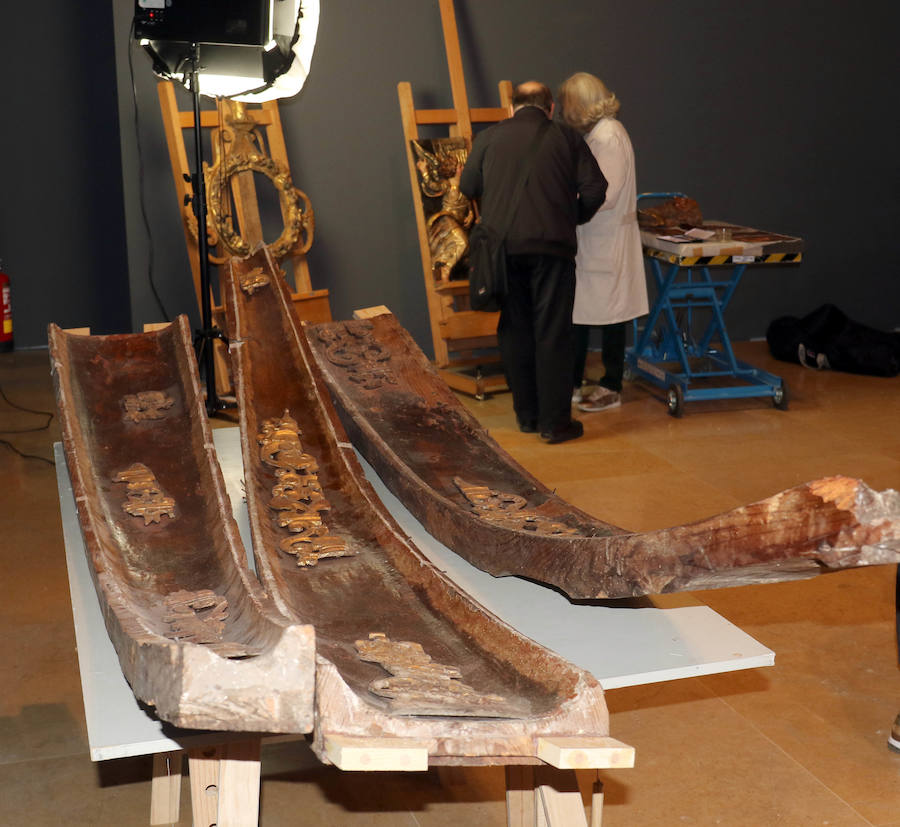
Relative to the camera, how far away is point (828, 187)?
8102mm

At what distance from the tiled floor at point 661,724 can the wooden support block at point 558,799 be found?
70 cm

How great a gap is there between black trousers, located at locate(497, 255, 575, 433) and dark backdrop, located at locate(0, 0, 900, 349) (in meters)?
1.74

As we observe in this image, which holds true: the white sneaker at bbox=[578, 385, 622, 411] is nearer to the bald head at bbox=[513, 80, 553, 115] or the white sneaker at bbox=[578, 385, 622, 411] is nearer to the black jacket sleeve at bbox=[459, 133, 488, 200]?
the black jacket sleeve at bbox=[459, 133, 488, 200]

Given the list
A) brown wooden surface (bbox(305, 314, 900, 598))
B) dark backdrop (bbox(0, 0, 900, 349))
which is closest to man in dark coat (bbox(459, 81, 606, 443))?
brown wooden surface (bbox(305, 314, 900, 598))

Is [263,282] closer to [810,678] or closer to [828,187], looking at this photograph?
[810,678]

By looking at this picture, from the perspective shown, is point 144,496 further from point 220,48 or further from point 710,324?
point 710,324

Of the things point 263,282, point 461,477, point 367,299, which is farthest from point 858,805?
point 367,299

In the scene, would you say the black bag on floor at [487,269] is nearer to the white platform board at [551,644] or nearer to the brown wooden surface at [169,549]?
the brown wooden surface at [169,549]

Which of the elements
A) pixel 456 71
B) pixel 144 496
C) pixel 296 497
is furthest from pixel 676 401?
pixel 144 496

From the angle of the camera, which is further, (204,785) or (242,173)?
(242,173)

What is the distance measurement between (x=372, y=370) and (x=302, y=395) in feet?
1.34

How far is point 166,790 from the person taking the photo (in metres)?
2.71

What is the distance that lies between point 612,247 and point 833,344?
7.09 ft

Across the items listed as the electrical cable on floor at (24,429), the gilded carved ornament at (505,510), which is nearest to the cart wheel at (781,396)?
the gilded carved ornament at (505,510)
